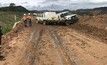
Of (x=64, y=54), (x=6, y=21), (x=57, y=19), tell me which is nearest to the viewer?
(x=64, y=54)

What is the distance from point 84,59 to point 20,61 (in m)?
3.24

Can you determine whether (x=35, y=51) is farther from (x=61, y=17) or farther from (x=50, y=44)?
(x=61, y=17)

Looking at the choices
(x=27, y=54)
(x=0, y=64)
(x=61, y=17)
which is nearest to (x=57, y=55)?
(x=27, y=54)

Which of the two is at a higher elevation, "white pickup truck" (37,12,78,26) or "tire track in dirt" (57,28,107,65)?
"tire track in dirt" (57,28,107,65)

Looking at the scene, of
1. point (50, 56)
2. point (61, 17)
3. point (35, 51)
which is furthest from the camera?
point (61, 17)

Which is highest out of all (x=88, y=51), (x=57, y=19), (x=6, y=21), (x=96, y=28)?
(x=88, y=51)

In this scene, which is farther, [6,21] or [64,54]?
[6,21]

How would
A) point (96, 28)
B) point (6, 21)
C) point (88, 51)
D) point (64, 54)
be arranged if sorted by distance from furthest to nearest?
1. point (6, 21)
2. point (96, 28)
3. point (88, 51)
4. point (64, 54)

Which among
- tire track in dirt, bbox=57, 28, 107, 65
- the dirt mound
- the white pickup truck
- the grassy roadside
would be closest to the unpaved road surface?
tire track in dirt, bbox=57, 28, 107, 65

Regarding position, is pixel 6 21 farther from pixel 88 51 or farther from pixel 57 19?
pixel 88 51

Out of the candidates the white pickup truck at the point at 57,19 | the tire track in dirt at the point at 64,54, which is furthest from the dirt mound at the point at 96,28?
the tire track in dirt at the point at 64,54

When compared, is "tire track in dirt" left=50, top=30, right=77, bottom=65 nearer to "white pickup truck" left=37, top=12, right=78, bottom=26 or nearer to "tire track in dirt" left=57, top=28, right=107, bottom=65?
"tire track in dirt" left=57, top=28, right=107, bottom=65

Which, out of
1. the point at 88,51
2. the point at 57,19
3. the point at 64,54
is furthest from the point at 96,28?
the point at 64,54

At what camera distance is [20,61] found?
17328mm
